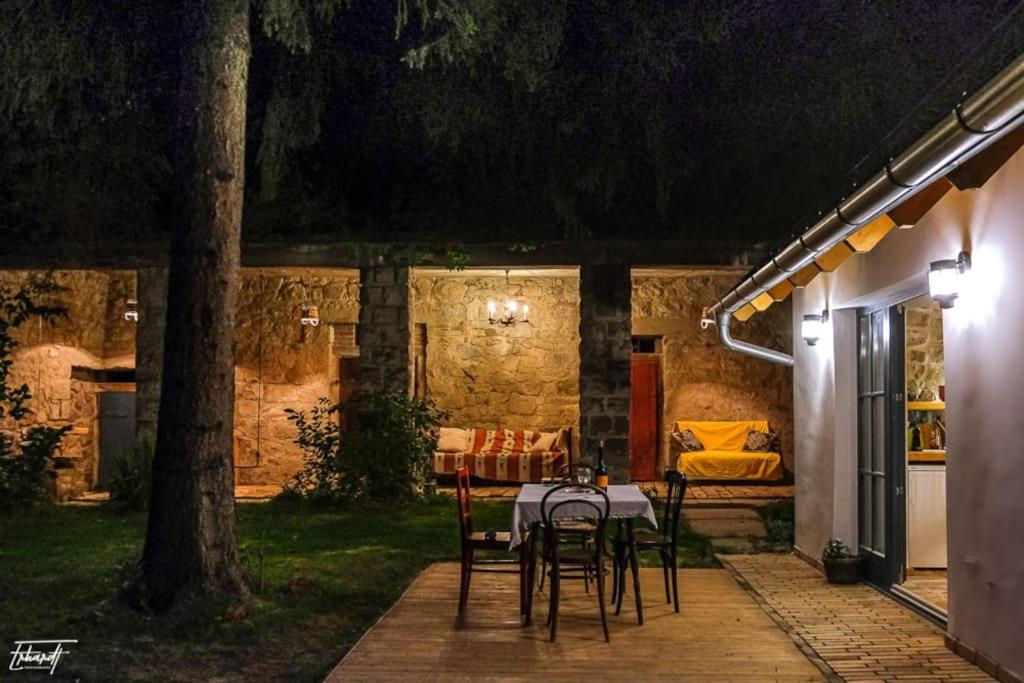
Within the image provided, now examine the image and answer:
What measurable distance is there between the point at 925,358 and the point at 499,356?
23.4 feet

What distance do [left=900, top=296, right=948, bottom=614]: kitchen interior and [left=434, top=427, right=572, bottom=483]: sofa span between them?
5822mm

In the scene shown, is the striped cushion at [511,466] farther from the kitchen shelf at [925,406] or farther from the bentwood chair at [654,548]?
the bentwood chair at [654,548]

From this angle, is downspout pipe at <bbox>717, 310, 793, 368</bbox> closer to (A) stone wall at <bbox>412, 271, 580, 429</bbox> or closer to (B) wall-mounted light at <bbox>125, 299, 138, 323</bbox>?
(A) stone wall at <bbox>412, 271, 580, 429</bbox>

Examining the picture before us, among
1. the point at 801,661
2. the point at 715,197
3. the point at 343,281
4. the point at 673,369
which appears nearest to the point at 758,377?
the point at 673,369

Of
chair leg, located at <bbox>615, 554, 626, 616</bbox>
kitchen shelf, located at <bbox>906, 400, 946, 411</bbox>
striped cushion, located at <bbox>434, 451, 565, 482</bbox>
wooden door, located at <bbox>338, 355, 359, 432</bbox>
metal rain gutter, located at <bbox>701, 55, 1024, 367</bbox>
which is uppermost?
metal rain gutter, located at <bbox>701, 55, 1024, 367</bbox>

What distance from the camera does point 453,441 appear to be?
44.5 ft

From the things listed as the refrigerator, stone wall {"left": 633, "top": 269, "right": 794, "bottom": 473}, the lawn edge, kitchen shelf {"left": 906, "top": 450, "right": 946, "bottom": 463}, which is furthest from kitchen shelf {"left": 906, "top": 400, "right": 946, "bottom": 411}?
stone wall {"left": 633, "top": 269, "right": 794, "bottom": 473}

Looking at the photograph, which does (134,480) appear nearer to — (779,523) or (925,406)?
(779,523)

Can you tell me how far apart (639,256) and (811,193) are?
97.3 inches

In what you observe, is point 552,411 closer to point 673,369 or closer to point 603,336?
point 673,369

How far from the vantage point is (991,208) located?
15.2 ft

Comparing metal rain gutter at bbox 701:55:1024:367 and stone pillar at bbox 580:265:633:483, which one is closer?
metal rain gutter at bbox 701:55:1024:367

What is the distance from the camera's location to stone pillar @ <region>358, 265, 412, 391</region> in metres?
11.4

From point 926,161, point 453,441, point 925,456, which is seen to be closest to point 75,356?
point 453,441
